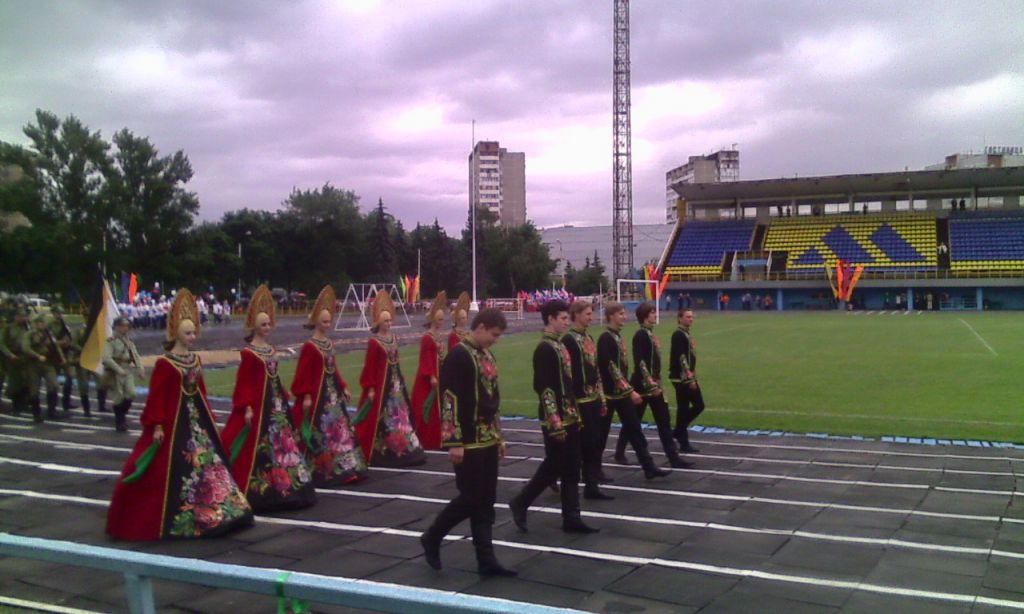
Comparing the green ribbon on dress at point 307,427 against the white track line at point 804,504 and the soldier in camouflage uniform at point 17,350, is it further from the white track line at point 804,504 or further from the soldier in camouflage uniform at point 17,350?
the soldier in camouflage uniform at point 17,350

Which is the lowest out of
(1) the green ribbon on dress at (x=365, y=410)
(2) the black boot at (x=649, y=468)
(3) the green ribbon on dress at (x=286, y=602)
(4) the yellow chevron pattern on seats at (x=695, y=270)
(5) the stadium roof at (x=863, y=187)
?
(2) the black boot at (x=649, y=468)

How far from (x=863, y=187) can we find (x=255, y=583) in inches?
2546

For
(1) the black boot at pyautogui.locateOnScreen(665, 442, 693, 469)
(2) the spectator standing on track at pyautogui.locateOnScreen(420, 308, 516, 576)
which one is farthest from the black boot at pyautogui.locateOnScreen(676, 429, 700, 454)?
(2) the spectator standing on track at pyautogui.locateOnScreen(420, 308, 516, 576)

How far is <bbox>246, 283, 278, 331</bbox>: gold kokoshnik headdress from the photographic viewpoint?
292 inches

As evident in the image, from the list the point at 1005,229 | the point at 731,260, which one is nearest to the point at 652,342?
the point at 731,260

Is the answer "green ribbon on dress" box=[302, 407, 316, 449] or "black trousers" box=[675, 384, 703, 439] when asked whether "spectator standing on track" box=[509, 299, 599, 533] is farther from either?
"black trousers" box=[675, 384, 703, 439]

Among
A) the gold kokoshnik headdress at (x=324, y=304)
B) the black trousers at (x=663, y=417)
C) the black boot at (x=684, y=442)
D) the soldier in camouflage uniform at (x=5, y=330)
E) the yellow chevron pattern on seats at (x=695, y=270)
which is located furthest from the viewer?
the yellow chevron pattern on seats at (x=695, y=270)

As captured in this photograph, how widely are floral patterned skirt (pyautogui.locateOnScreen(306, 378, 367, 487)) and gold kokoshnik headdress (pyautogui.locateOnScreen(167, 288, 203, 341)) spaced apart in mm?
1641

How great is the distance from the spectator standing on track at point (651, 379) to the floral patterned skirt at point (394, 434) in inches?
101

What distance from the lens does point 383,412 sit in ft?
30.1

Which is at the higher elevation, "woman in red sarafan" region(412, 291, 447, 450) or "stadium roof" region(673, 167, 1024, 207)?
"stadium roof" region(673, 167, 1024, 207)

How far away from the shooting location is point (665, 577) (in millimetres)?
5328

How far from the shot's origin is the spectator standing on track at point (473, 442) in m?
5.32

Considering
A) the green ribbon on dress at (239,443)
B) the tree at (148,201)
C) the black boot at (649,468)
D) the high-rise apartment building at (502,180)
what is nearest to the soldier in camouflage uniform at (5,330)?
the green ribbon on dress at (239,443)
